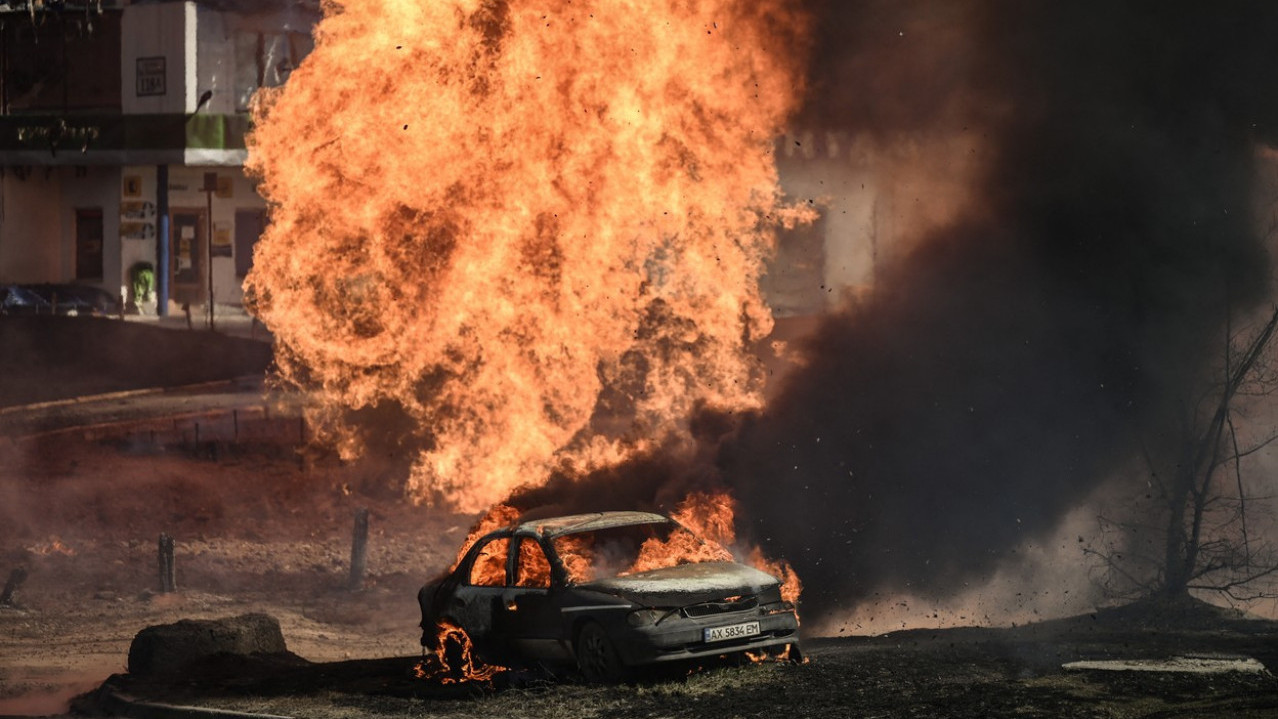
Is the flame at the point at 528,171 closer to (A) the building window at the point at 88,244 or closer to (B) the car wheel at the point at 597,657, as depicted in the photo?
(B) the car wheel at the point at 597,657

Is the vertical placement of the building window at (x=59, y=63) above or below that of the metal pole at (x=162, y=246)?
above

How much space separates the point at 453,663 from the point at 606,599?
81.5 inches

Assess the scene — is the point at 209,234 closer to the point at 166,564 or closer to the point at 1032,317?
the point at 166,564

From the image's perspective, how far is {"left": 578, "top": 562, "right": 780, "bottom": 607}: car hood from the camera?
10.5 meters

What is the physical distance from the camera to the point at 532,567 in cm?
1150

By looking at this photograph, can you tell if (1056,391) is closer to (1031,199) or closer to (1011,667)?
(1031,199)

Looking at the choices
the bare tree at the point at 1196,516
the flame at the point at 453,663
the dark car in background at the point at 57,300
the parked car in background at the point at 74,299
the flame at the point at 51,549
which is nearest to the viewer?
the flame at the point at 453,663

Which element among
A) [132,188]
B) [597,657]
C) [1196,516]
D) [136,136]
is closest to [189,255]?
[132,188]

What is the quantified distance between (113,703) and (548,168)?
755 cm

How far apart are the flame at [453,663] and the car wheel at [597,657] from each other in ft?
3.62

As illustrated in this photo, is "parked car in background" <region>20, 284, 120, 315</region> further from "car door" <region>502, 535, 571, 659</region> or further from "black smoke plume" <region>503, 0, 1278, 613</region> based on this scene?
"car door" <region>502, 535, 571, 659</region>

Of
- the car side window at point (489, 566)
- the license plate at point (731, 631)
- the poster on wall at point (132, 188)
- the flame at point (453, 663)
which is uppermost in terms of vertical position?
the poster on wall at point (132, 188)

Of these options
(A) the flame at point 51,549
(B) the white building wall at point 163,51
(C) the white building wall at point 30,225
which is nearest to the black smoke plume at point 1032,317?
(A) the flame at point 51,549

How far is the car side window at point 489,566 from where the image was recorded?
11.9 m
